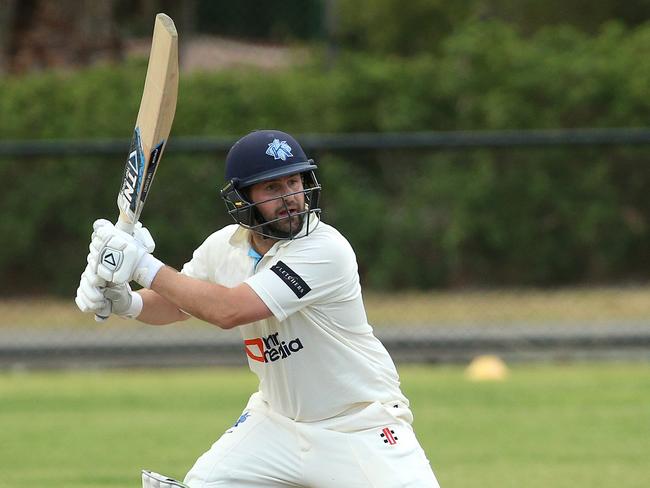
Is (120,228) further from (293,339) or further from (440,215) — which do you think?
(440,215)

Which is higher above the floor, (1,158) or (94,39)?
(94,39)

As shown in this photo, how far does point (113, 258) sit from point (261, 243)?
70 centimetres

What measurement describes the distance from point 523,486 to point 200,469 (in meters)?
2.90

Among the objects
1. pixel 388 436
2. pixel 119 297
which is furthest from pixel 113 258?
pixel 388 436

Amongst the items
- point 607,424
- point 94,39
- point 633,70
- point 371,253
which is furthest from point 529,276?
point 94,39

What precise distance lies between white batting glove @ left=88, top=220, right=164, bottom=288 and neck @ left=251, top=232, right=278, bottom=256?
532mm

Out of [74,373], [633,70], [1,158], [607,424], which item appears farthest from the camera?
[633,70]

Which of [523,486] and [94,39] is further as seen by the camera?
[94,39]

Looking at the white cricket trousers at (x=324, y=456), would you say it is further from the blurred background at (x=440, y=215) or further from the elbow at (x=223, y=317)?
the blurred background at (x=440, y=215)

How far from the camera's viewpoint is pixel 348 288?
5281 mm

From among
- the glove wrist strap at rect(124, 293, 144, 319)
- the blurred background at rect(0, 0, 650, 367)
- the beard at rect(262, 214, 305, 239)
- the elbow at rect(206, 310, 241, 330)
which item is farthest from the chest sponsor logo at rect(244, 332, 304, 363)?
the blurred background at rect(0, 0, 650, 367)

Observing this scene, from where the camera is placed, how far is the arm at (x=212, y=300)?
5000mm

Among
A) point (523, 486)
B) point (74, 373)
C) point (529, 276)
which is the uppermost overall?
point (529, 276)

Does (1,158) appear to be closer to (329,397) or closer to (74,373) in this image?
(74,373)
